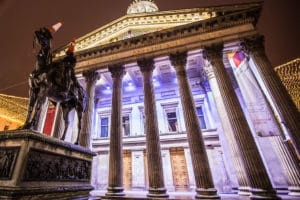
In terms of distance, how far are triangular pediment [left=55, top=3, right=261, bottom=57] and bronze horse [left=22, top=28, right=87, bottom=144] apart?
36.5 feet

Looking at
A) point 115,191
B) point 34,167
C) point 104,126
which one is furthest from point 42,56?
point 104,126

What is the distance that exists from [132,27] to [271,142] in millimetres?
15332

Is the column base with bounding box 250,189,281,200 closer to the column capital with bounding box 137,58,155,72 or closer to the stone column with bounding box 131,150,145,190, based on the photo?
the stone column with bounding box 131,150,145,190

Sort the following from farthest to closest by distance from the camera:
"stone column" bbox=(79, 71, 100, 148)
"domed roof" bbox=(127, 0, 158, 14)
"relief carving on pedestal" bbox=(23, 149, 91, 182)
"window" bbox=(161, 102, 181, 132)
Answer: "domed roof" bbox=(127, 0, 158, 14)
"window" bbox=(161, 102, 181, 132)
"stone column" bbox=(79, 71, 100, 148)
"relief carving on pedestal" bbox=(23, 149, 91, 182)

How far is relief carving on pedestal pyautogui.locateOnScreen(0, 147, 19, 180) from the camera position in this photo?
11.2ft

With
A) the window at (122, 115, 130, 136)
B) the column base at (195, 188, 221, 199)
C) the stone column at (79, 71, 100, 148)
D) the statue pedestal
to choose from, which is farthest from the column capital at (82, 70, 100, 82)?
the column base at (195, 188, 221, 199)

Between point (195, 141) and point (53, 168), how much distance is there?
7858 mm

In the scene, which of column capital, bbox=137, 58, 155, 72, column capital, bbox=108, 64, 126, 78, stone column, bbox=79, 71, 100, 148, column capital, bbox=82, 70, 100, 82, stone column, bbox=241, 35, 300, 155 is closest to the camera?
stone column, bbox=241, 35, 300, 155

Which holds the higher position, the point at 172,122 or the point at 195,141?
the point at 172,122

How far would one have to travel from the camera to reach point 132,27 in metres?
17.0

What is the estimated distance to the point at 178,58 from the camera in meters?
13.1

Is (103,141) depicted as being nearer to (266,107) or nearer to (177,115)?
(177,115)

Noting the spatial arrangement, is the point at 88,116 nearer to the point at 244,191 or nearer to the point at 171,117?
the point at 171,117

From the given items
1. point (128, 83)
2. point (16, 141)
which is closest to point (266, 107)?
point (16, 141)
